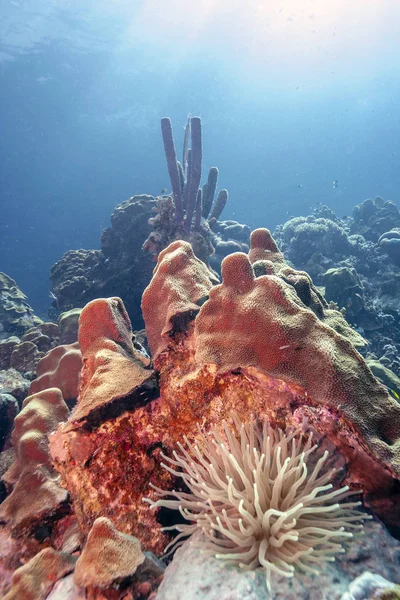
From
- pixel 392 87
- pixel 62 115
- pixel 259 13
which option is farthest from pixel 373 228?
pixel 392 87

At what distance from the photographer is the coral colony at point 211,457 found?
1615 mm

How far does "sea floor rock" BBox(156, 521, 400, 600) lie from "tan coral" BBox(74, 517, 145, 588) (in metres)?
0.25

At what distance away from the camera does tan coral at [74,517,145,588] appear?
1.75 meters

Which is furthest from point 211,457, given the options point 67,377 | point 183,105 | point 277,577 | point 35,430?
point 183,105

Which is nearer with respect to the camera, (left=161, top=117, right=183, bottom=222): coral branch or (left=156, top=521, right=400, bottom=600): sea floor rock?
(left=156, top=521, right=400, bottom=600): sea floor rock

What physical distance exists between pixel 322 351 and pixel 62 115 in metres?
62.2

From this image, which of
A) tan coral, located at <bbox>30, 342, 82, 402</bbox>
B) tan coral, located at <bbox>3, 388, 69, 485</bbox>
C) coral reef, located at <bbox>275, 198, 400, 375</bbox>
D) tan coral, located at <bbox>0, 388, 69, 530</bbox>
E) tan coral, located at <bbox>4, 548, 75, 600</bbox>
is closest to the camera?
tan coral, located at <bbox>4, 548, 75, 600</bbox>

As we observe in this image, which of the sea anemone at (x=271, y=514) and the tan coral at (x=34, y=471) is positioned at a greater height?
the sea anemone at (x=271, y=514)

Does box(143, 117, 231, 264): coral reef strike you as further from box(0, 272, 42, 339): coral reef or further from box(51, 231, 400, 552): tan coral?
box(51, 231, 400, 552): tan coral

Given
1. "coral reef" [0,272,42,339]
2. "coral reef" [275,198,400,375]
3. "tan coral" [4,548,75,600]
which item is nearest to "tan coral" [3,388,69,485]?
"tan coral" [4,548,75,600]

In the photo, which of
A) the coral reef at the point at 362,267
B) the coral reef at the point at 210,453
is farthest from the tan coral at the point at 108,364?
the coral reef at the point at 362,267

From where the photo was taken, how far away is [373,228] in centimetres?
1734

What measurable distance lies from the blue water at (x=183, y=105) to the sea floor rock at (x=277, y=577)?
3577 cm

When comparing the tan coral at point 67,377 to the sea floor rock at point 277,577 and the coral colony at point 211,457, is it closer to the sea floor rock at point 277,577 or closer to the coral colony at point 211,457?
the coral colony at point 211,457
